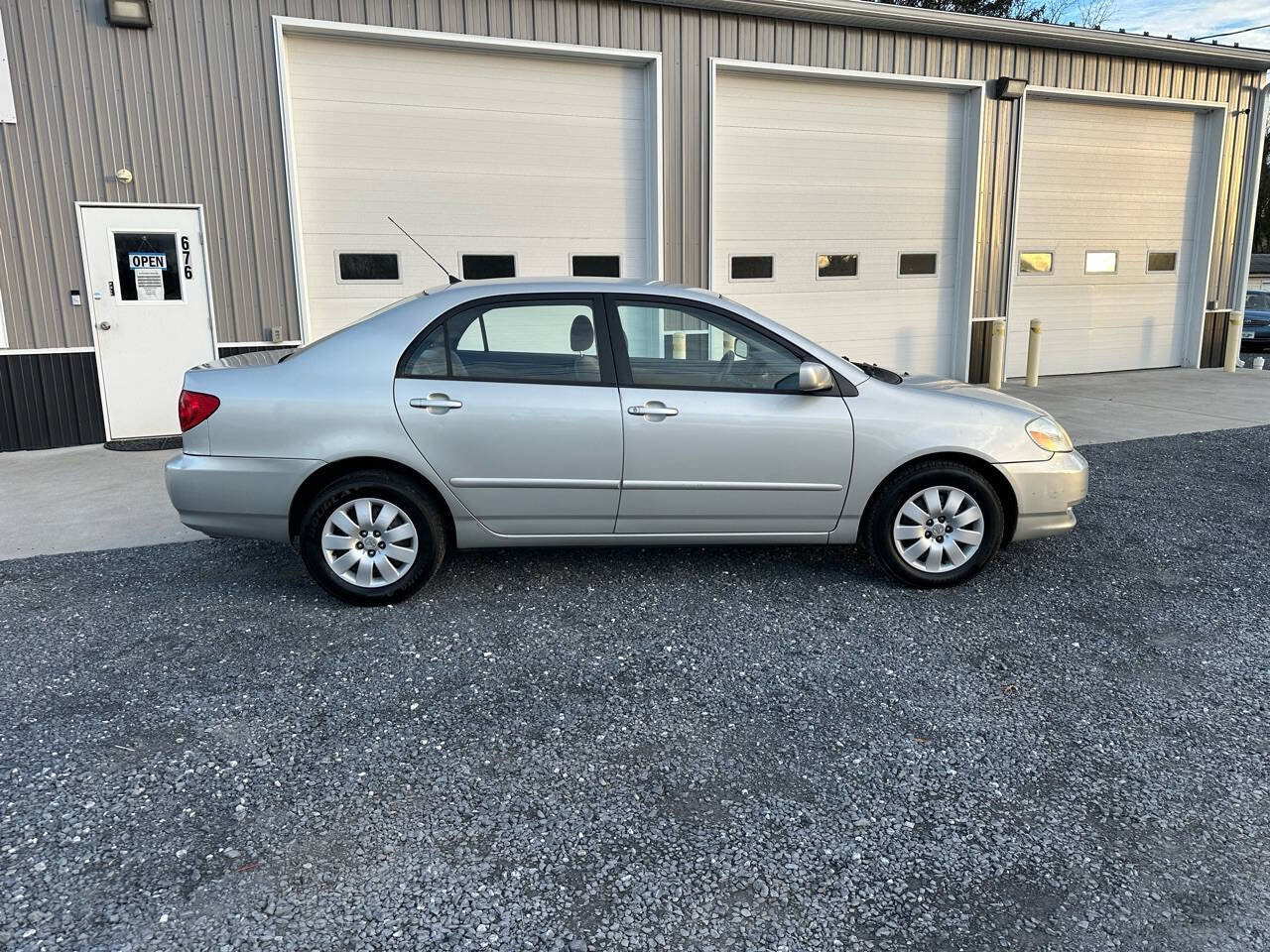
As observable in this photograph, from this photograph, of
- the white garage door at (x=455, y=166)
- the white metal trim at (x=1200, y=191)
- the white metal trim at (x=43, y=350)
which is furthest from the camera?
the white metal trim at (x=1200, y=191)

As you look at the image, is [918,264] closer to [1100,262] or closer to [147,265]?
[1100,262]

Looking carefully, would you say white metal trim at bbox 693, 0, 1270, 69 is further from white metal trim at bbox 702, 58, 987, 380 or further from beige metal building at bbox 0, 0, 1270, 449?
white metal trim at bbox 702, 58, 987, 380

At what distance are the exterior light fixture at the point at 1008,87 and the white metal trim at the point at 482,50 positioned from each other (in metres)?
Result: 4.38

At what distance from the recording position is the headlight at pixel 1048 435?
4363 mm

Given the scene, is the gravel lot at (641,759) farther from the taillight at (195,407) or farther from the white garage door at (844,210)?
the white garage door at (844,210)

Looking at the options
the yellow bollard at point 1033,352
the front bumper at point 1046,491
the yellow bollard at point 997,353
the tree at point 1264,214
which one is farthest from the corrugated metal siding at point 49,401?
the tree at point 1264,214

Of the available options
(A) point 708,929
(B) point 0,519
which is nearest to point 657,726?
(A) point 708,929

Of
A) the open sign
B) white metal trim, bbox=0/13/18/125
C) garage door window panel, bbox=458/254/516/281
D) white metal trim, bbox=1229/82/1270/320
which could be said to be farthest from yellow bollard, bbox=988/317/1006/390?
white metal trim, bbox=0/13/18/125

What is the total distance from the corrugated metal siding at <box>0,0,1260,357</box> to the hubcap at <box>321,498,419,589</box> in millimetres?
4910

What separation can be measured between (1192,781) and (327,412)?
358 centimetres

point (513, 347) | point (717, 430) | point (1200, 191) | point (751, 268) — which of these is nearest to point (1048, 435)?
point (717, 430)

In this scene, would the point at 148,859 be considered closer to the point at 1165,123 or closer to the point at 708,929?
the point at 708,929

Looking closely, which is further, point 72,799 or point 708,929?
point 72,799

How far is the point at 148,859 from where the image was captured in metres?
2.44
